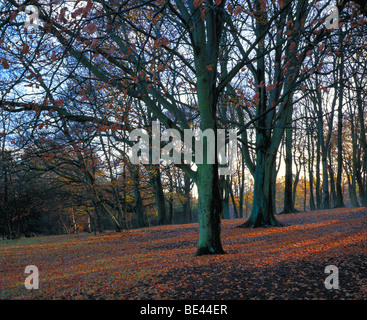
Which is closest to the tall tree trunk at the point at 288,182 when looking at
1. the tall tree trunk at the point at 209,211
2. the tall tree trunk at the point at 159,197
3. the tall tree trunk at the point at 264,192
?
the tall tree trunk at the point at 264,192

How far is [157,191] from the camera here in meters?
23.0

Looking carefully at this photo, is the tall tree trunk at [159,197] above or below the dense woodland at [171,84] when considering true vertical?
below

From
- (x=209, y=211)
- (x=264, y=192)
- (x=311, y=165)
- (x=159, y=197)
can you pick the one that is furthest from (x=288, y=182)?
(x=209, y=211)

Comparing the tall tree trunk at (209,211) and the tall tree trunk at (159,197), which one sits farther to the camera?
the tall tree trunk at (159,197)

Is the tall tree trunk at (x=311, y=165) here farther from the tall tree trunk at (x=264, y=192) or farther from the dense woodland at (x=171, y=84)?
the tall tree trunk at (x=264, y=192)

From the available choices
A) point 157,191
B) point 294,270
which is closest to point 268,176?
point 294,270

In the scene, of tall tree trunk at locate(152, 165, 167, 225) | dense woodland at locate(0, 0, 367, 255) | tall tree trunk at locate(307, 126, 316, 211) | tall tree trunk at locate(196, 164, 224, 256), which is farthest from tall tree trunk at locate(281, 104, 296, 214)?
tall tree trunk at locate(196, 164, 224, 256)

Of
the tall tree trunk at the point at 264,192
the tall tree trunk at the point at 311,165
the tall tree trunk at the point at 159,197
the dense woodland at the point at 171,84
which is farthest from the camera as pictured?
the tall tree trunk at the point at 311,165

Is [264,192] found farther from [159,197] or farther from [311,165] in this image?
[311,165]

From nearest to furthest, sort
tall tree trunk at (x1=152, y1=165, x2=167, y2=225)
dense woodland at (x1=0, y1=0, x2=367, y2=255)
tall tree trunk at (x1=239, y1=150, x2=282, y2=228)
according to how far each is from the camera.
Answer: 1. dense woodland at (x1=0, y1=0, x2=367, y2=255)
2. tall tree trunk at (x1=239, y1=150, x2=282, y2=228)
3. tall tree trunk at (x1=152, y1=165, x2=167, y2=225)

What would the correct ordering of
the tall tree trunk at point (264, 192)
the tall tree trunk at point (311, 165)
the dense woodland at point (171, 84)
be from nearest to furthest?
1. the dense woodland at point (171, 84)
2. the tall tree trunk at point (264, 192)
3. the tall tree trunk at point (311, 165)

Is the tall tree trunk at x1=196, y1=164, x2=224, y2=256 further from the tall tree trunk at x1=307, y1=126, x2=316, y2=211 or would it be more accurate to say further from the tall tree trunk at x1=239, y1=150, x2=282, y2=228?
the tall tree trunk at x1=307, y1=126, x2=316, y2=211

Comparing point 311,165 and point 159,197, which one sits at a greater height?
point 311,165
